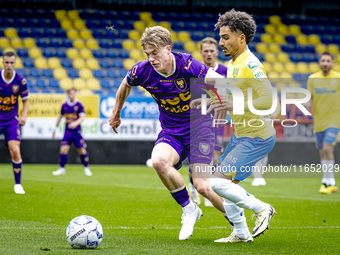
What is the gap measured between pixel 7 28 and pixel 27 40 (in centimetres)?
102

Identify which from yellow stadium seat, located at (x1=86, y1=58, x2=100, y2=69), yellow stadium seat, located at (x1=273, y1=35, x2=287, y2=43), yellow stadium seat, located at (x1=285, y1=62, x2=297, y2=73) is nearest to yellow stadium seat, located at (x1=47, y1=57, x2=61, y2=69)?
yellow stadium seat, located at (x1=86, y1=58, x2=100, y2=69)

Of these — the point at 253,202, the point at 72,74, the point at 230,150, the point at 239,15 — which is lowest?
the point at 72,74

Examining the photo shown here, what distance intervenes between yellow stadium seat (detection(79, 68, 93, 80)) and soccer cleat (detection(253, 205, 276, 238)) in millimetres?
12632

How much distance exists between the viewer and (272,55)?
1831 centimetres

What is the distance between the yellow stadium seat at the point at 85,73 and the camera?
16.0 m

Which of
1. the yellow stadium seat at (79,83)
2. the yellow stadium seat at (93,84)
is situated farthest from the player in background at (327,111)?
the yellow stadium seat at (79,83)

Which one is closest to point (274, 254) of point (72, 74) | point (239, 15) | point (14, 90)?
point (239, 15)

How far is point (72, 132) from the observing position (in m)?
11.0

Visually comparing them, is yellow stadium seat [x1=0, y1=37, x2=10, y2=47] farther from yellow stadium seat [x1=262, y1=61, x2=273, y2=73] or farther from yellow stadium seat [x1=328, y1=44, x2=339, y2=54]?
yellow stadium seat [x1=328, y1=44, x2=339, y2=54]

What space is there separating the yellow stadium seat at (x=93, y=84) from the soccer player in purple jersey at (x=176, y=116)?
11.2m

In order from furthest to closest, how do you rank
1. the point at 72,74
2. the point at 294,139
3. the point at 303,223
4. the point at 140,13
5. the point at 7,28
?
1. the point at 140,13
2. the point at 7,28
3. the point at 72,74
4. the point at 294,139
5. the point at 303,223

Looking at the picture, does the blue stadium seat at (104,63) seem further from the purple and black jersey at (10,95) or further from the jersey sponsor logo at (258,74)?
the jersey sponsor logo at (258,74)

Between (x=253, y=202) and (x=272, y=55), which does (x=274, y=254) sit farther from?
(x=272, y=55)

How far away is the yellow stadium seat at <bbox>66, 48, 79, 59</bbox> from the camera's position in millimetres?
16781
